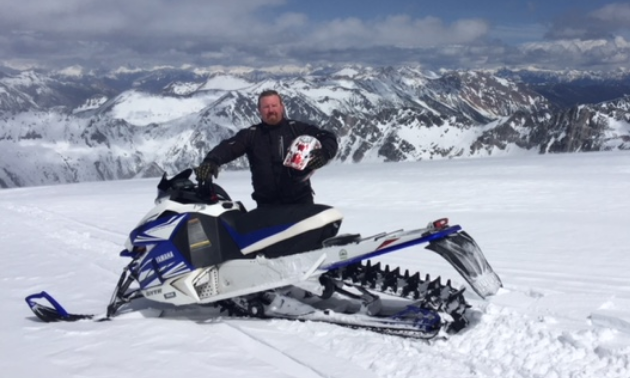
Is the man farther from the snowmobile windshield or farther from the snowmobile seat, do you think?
the snowmobile seat

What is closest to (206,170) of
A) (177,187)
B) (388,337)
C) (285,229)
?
(177,187)

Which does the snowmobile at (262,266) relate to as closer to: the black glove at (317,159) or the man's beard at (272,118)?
the black glove at (317,159)

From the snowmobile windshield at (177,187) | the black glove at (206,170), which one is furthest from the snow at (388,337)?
the black glove at (206,170)

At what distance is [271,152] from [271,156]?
0.04 meters

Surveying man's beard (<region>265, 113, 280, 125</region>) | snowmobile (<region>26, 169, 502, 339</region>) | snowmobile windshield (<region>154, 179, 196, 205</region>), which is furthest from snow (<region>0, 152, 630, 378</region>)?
man's beard (<region>265, 113, 280, 125</region>)

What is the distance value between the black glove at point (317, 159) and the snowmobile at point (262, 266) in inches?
17.3

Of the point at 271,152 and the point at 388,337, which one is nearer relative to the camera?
the point at 388,337

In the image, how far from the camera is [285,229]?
5453 mm

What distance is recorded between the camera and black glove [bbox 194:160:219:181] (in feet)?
18.4

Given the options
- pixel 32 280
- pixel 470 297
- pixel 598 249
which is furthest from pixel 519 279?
pixel 32 280

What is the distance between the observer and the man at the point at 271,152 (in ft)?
19.3

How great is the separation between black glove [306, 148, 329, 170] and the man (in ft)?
1.53

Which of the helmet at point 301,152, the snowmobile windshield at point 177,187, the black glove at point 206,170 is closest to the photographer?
the helmet at point 301,152

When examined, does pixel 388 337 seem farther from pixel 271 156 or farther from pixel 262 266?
pixel 271 156
